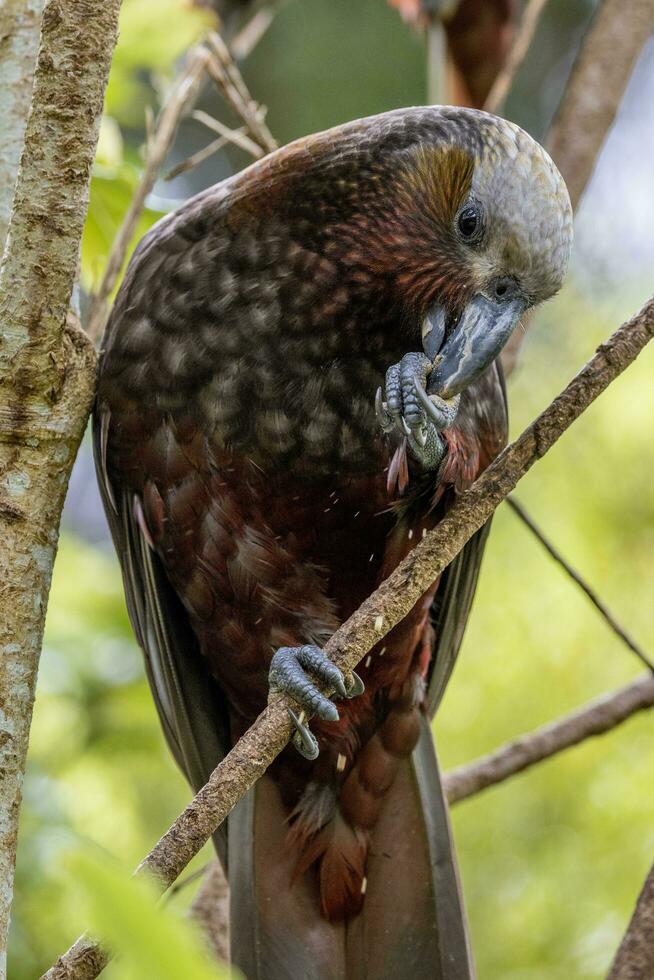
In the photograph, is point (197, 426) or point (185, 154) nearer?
point (197, 426)

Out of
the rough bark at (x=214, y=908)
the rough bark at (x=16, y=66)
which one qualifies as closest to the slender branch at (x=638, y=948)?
the rough bark at (x=214, y=908)

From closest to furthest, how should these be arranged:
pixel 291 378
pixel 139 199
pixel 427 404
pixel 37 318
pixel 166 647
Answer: pixel 37 318 → pixel 427 404 → pixel 291 378 → pixel 139 199 → pixel 166 647

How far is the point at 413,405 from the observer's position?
2107 millimetres

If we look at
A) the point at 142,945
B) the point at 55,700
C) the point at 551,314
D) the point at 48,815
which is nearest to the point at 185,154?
the point at 551,314

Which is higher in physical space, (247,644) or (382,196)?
(382,196)

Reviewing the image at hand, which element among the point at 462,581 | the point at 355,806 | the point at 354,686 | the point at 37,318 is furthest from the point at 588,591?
the point at 37,318

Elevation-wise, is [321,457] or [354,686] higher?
[321,457]

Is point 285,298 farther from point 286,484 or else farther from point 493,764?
point 493,764

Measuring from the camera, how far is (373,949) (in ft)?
8.73

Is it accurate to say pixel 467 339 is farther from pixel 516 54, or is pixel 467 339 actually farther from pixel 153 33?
pixel 516 54

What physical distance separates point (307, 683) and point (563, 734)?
0.88 m

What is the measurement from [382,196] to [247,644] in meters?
1.04

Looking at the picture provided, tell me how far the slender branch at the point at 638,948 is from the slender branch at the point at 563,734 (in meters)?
0.56

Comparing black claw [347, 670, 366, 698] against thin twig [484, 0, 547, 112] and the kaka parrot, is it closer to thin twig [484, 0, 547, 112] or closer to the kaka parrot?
the kaka parrot
